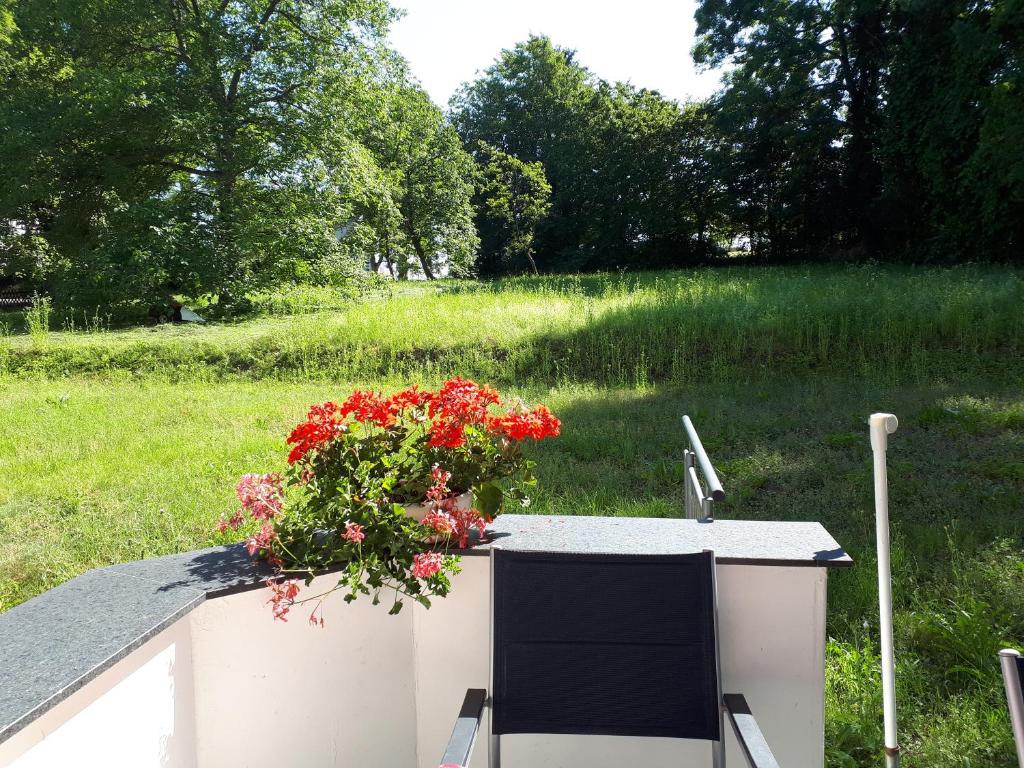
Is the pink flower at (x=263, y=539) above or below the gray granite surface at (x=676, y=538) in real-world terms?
above

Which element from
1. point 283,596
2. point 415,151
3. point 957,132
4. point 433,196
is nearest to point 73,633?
point 283,596

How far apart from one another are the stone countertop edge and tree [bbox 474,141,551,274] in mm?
29887

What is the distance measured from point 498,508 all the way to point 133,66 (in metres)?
17.6

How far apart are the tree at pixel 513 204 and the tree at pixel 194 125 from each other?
1483 centimetres

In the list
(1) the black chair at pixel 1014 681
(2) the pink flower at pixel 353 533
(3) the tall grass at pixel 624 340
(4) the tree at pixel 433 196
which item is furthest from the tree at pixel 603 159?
(1) the black chair at pixel 1014 681

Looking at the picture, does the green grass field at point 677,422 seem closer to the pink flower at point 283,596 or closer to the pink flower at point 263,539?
the pink flower at point 263,539

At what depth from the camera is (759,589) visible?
1.80 metres

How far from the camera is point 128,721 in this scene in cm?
151

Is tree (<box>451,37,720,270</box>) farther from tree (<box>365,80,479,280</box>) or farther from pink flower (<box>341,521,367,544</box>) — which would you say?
pink flower (<box>341,521,367,544</box>)

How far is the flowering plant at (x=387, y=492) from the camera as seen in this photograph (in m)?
1.79

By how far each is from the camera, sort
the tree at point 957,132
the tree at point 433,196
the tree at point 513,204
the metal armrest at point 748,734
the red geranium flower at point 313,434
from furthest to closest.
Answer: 1. the tree at point 513,204
2. the tree at point 433,196
3. the tree at point 957,132
4. the red geranium flower at point 313,434
5. the metal armrest at point 748,734

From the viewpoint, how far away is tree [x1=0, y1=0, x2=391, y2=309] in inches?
577

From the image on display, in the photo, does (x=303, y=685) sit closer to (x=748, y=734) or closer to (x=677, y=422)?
(x=748, y=734)

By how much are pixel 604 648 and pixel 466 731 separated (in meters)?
0.37
